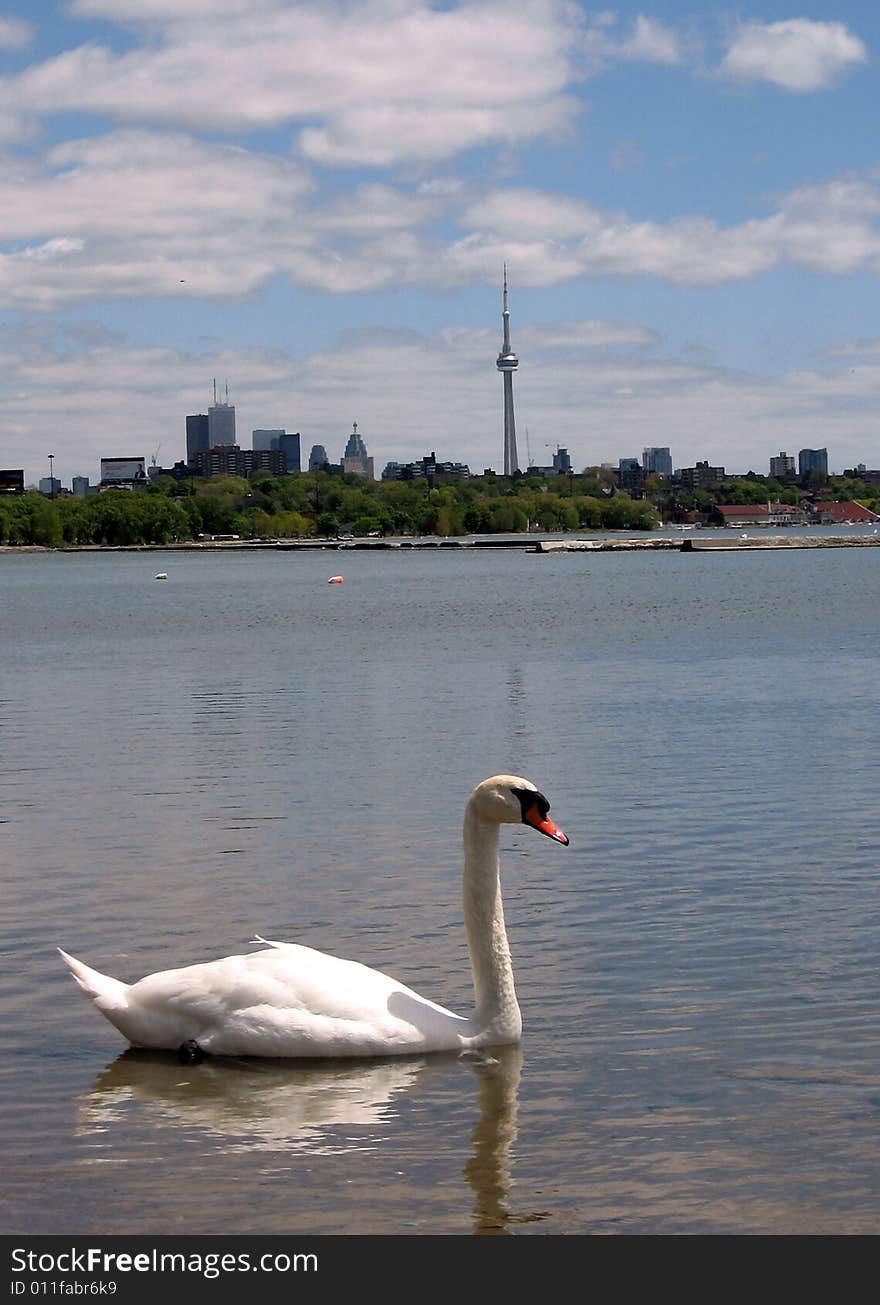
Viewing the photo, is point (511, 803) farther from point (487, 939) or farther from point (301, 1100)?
point (301, 1100)

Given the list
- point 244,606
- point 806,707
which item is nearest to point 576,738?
point 806,707

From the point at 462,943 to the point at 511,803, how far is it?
10.7 feet

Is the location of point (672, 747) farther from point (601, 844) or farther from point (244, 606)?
point (244, 606)

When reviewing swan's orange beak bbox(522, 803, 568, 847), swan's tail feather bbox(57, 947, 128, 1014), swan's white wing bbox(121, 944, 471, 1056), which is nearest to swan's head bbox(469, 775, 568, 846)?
swan's orange beak bbox(522, 803, 568, 847)

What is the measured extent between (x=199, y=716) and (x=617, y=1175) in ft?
87.0

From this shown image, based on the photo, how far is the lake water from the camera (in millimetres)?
10031

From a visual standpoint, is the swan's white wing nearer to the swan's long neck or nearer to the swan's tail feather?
the swan's tail feather

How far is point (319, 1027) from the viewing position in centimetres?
1206

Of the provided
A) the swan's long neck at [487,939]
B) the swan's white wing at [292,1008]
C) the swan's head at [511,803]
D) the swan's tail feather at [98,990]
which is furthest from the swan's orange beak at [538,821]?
the swan's tail feather at [98,990]

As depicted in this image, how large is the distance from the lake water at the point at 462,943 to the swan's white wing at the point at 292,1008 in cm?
18

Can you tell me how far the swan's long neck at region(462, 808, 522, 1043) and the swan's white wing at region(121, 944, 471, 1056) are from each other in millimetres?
255

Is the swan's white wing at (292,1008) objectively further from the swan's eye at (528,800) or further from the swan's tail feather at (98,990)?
the swan's eye at (528,800)

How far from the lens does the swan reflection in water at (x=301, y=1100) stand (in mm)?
10758

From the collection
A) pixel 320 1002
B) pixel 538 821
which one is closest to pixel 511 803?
pixel 538 821
